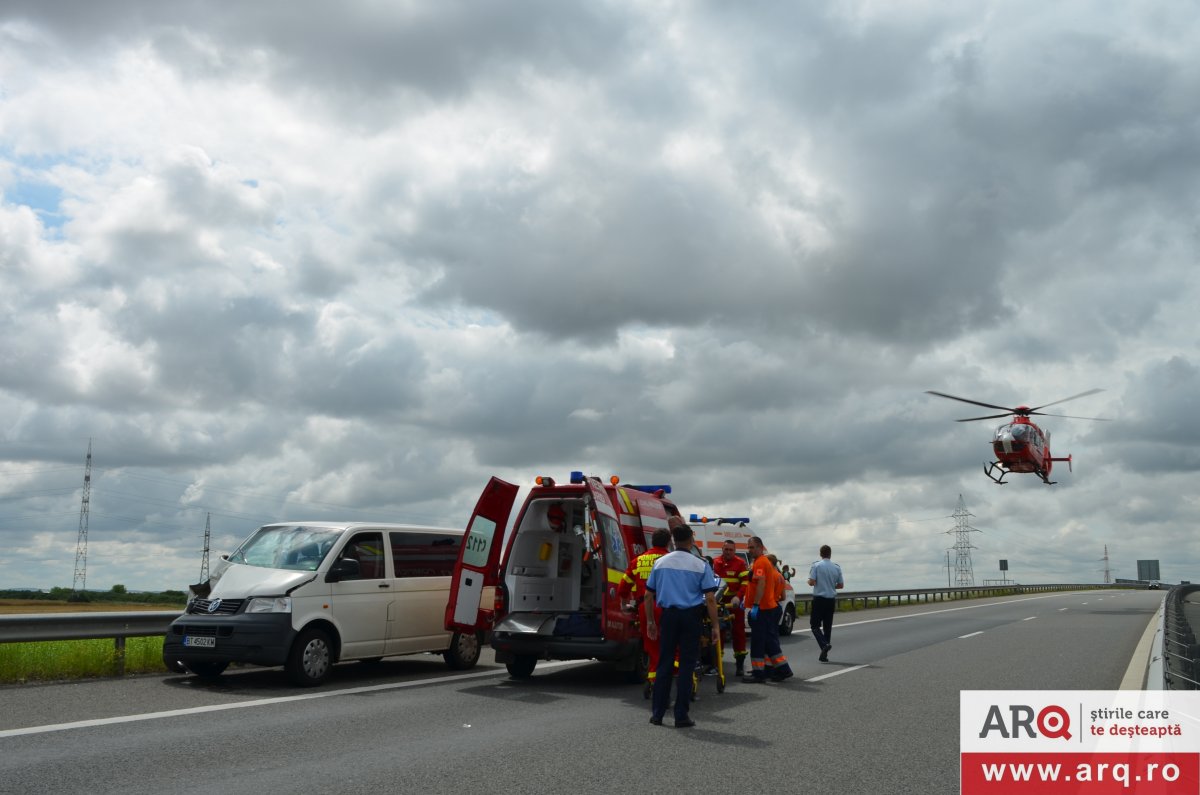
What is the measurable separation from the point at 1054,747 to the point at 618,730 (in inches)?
140

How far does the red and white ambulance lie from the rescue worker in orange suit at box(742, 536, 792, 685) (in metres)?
1.62

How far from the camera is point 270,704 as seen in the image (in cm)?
1034

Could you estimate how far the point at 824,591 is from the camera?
15.7m

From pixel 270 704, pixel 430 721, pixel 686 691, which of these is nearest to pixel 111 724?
pixel 270 704

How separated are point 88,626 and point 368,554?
11.5 ft

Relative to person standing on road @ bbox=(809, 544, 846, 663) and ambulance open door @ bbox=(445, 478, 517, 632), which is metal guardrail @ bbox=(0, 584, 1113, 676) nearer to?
ambulance open door @ bbox=(445, 478, 517, 632)

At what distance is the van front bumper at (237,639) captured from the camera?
11414 millimetres

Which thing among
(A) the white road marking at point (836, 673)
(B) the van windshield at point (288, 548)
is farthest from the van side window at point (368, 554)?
(A) the white road marking at point (836, 673)

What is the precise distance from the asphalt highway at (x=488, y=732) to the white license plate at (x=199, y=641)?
47cm

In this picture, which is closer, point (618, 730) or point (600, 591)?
point (618, 730)

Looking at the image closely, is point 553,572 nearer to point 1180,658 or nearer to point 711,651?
point 711,651

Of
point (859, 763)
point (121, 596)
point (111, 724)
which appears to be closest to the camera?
point (859, 763)

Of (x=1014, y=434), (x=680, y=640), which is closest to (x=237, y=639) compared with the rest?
(x=680, y=640)

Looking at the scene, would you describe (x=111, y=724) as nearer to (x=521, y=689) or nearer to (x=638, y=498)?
(x=521, y=689)
